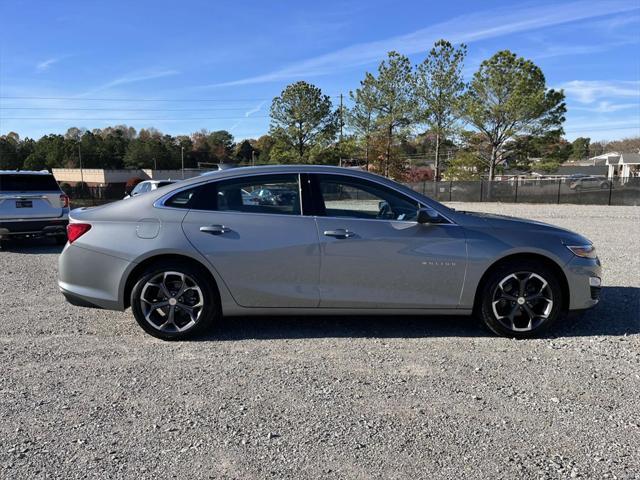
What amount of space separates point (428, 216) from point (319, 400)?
6.26 ft

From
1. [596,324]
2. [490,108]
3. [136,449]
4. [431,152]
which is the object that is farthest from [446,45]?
[136,449]

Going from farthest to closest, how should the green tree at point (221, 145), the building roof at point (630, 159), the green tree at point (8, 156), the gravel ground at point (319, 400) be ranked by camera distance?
the green tree at point (221, 145)
the building roof at point (630, 159)
the green tree at point (8, 156)
the gravel ground at point (319, 400)

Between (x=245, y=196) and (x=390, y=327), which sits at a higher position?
(x=245, y=196)

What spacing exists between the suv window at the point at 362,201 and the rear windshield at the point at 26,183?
25.0 ft

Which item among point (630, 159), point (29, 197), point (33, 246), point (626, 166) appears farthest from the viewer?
point (626, 166)

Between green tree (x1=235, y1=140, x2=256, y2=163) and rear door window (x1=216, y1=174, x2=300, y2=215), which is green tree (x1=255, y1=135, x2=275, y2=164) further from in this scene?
rear door window (x1=216, y1=174, x2=300, y2=215)

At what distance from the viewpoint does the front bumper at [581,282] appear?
4.52 m

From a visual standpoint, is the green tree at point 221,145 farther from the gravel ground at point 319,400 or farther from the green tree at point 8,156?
the gravel ground at point 319,400

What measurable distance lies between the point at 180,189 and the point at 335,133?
5441 centimetres

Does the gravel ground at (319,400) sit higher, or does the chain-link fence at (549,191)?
the chain-link fence at (549,191)

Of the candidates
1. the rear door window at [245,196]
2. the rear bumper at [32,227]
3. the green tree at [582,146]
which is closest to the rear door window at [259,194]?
the rear door window at [245,196]

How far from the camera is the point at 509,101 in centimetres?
3556

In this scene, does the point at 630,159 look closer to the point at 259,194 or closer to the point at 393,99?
the point at 393,99

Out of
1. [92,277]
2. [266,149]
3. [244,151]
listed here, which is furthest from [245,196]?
[244,151]
